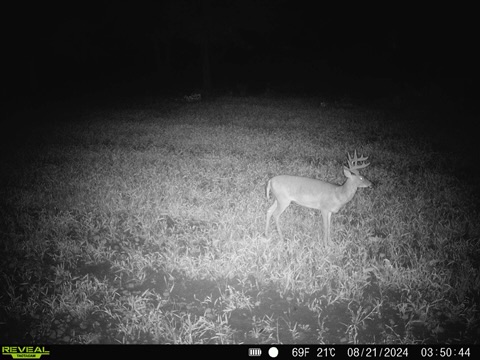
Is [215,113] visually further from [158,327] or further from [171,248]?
[158,327]

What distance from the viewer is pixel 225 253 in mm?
4992

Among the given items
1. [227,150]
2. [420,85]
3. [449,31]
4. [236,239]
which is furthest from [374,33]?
[236,239]

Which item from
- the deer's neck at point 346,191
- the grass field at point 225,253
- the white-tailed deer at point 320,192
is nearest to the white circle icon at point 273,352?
the grass field at point 225,253

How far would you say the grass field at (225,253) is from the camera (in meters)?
3.78

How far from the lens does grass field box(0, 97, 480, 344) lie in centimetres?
378

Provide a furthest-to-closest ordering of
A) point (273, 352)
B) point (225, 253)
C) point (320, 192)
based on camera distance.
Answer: point (320, 192)
point (225, 253)
point (273, 352)

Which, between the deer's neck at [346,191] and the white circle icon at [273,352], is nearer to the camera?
the white circle icon at [273,352]

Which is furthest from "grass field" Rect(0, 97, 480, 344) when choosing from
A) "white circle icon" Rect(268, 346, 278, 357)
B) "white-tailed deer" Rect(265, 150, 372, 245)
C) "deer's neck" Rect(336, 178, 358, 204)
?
"deer's neck" Rect(336, 178, 358, 204)

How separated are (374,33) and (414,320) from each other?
36875mm

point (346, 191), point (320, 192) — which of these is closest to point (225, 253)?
point (320, 192)

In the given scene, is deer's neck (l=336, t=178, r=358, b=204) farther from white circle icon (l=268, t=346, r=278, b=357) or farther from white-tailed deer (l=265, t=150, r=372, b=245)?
white circle icon (l=268, t=346, r=278, b=357)

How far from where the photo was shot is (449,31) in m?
29.0

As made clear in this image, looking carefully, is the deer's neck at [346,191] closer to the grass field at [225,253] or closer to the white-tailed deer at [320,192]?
the white-tailed deer at [320,192]

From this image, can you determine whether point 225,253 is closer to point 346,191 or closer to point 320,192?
point 320,192
